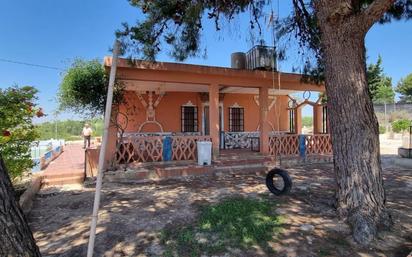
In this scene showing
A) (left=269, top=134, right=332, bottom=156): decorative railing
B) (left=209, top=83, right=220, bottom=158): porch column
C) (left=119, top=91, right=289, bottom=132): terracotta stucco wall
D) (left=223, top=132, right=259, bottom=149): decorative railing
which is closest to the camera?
(left=209, top=83, right=220, bottom=158): porch column

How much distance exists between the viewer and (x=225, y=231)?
385cm

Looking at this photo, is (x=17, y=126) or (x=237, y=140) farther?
(x=237, y=140)

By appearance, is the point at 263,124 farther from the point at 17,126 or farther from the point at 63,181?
the point at 17,126

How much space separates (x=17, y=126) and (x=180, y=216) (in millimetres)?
4465

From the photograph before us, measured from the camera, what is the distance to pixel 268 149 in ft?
33.7

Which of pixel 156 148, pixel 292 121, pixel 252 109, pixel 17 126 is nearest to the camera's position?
pixel 17 126

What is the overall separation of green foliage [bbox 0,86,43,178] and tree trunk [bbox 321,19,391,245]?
6160 millimetres

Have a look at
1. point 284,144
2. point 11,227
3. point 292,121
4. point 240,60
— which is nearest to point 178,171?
point 284,144

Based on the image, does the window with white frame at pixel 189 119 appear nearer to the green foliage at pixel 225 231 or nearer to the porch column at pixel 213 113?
the porch column at pixel 213 113

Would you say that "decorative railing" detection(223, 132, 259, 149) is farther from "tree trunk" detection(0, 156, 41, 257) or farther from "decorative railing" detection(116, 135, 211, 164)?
"tree trunk" detection(0, 156, 41, 257)

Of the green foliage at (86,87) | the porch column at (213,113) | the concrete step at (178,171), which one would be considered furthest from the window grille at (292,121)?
the green foliage at (86,87)

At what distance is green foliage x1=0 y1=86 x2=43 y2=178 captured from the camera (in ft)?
19.4

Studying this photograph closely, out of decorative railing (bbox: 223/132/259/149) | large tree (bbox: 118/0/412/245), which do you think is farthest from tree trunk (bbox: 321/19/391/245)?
decorative railing (bbox: 223/132/259/149)

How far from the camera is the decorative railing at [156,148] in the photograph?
872 cm
